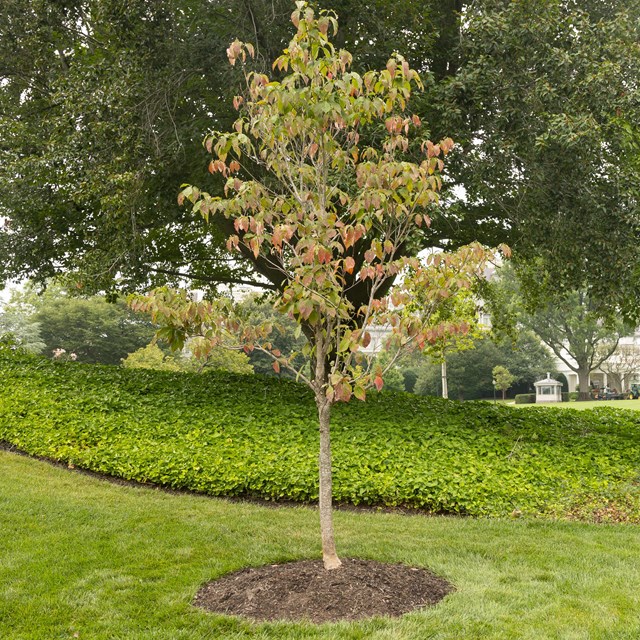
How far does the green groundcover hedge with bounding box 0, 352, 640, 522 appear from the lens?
778 centimetres

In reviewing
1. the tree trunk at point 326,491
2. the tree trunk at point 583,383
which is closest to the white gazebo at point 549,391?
the tree trunk at point 583,383

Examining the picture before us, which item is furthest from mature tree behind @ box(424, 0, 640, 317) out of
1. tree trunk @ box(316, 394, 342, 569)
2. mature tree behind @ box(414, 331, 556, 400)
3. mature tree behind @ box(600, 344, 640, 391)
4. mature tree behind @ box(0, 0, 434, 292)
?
mature tree behind @ box(600, 344, 640, 391)

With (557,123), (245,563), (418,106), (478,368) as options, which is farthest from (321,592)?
(478,368)

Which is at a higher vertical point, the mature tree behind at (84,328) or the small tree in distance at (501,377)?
the mature tree behind at (84,328)

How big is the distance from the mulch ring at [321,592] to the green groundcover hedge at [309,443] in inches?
110

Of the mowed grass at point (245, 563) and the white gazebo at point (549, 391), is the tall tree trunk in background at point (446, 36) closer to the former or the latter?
the mowed grass at point (245, 563)

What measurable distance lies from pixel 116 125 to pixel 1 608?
711 centimetres

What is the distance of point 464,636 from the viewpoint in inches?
153

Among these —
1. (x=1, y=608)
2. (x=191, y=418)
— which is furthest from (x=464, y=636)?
(x=191, y=418)

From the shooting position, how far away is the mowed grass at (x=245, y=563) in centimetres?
401

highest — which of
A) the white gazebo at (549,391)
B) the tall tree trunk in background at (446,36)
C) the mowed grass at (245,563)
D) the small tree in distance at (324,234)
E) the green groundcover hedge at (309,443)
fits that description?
the tall tree trunk in background at (446,36)

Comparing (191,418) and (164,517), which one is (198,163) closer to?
(191,418)

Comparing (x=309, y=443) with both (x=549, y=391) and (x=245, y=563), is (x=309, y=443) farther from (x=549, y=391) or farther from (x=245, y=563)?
(x=549, y=391)

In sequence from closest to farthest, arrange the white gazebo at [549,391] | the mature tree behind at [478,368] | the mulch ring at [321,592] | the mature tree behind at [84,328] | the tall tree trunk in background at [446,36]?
the mulch ring at [321,592] → the tall tree trunk in background at [446,36] → the mature tree behind at [84,328] → the mature tree behind at [478,368] → the white gazebo at [549,391]
